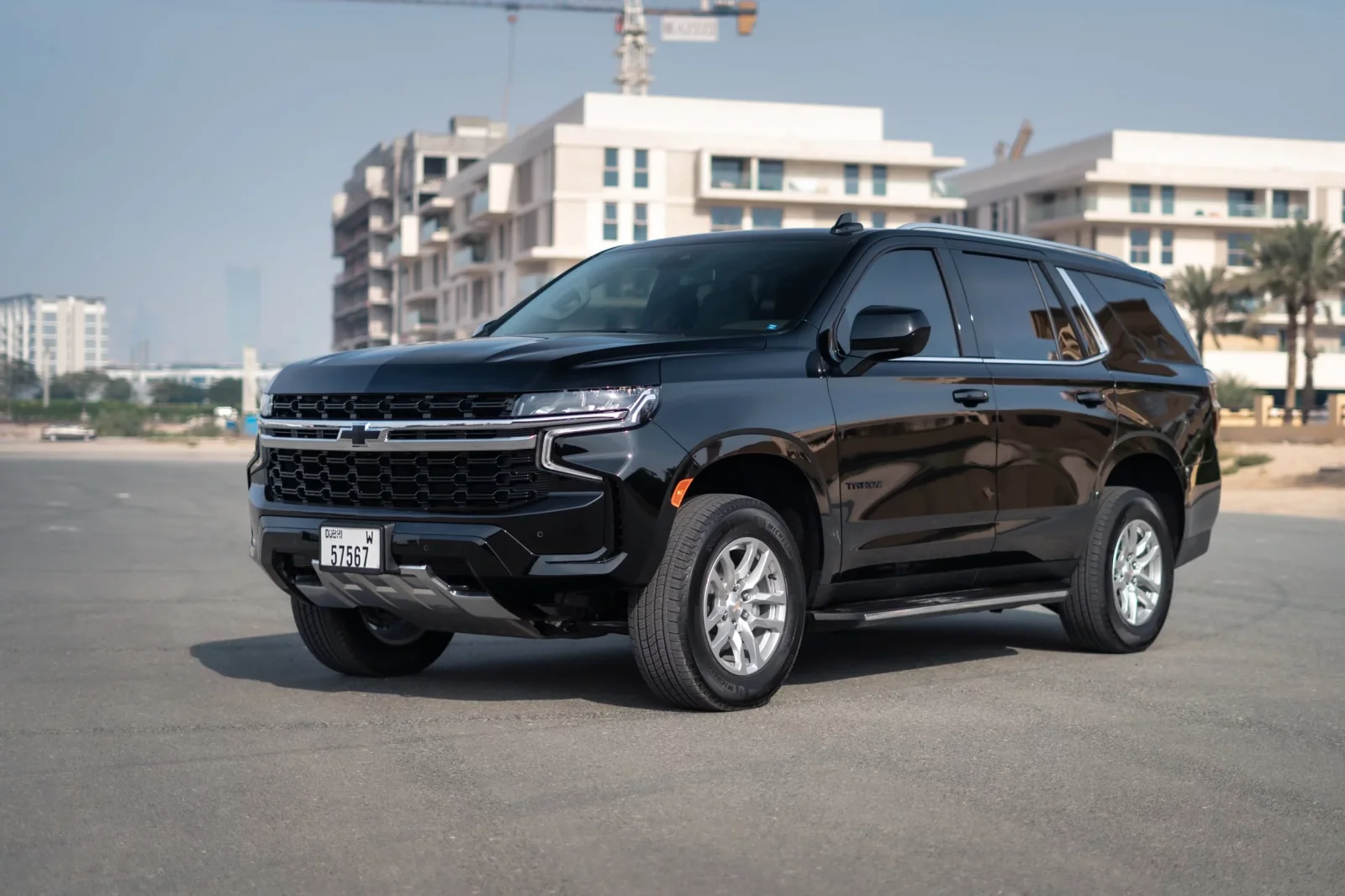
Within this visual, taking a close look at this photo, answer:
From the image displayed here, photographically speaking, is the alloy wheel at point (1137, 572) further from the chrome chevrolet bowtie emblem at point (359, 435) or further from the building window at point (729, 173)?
the building window at point (729, 173)

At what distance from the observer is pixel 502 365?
6.21 meters

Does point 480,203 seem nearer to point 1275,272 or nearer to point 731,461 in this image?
point 1275,272

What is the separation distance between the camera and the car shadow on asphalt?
7098 millimetres

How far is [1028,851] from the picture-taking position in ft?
14.6

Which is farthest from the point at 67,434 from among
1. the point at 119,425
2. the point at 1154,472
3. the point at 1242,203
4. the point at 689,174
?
the point at 1154,472

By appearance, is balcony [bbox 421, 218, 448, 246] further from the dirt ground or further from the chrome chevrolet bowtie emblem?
the chrome chevrolet bowtie emblem

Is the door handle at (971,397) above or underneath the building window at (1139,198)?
underneath

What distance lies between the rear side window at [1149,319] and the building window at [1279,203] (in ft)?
285

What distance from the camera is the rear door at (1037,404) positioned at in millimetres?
7750

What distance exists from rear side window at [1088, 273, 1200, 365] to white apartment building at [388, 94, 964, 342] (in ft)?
224

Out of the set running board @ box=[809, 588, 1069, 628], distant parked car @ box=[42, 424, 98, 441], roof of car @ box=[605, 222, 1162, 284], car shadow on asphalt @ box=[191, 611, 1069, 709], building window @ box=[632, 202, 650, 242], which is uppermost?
building window @ box=[632, 202, 650, 242]

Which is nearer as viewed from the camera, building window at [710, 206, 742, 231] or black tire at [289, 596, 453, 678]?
black tire at [289, 596, 453, 678]

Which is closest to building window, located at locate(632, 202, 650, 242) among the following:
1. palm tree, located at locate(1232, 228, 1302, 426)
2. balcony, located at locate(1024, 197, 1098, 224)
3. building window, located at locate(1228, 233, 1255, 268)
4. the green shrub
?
balcony, located at locate(1024, 197, 1098, 224)

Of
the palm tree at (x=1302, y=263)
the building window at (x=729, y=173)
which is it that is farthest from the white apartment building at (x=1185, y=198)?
the building window at (x=729, y=173)
